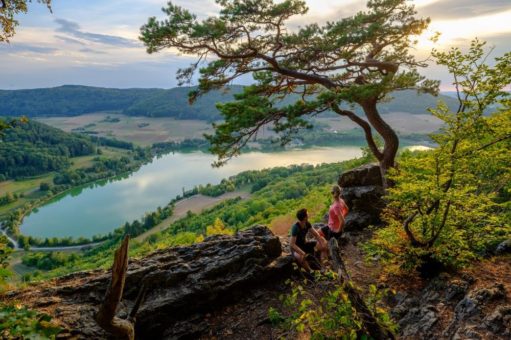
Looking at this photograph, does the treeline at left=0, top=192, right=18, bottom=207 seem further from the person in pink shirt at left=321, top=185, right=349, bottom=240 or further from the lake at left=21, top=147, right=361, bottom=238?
the person in pink shirt at left=321, top=185, right=349, bottom=240

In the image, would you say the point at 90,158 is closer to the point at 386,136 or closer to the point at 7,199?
the point at 7,199

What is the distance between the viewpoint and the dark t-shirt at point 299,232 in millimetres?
6449

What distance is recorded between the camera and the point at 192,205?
75312 millimetres

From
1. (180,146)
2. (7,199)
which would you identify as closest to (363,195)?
(7,199)

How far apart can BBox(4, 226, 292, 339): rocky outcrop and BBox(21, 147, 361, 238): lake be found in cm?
7388

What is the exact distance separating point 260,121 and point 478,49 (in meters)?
5.42

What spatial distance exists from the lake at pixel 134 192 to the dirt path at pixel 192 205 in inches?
389

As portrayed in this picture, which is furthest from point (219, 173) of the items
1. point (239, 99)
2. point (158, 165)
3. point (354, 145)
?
point (239, 99)

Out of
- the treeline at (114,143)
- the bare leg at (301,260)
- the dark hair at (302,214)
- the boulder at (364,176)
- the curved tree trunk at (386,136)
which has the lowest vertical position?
the treeline at (114,143)

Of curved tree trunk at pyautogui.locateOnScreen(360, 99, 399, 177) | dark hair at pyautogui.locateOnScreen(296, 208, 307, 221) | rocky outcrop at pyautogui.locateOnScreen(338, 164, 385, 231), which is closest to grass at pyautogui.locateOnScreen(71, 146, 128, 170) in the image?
rocky outcrop at pyautogui.locateOnScreen(338, 164, 385, 231)

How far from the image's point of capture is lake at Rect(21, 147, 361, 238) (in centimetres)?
7794

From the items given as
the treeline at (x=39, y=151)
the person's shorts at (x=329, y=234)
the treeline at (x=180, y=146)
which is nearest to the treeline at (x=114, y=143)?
the treeline at (x=39, y=151)

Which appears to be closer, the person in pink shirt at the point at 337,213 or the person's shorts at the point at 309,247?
the person's shorts at the point at 309,247

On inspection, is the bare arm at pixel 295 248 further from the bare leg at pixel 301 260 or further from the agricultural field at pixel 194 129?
the agricultural field at pixel 194 129
